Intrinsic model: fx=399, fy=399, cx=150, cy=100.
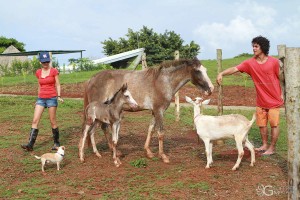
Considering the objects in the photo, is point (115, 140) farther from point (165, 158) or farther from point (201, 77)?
point (201, 77)

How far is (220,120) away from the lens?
7996 millimetres

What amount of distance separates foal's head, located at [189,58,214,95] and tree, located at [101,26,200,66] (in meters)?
29.9

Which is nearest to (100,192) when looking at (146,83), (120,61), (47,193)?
(47,193)

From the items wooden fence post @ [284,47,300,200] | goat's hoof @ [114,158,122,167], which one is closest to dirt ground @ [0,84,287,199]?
goat's hoof @ [114,158,122,167]

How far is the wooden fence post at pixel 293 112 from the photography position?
600cm

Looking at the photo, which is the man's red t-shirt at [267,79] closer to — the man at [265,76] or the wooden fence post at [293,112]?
the man at [265,76]

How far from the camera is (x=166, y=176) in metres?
7.67

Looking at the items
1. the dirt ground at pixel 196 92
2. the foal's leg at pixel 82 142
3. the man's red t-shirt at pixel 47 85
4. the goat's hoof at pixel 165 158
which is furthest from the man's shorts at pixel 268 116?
the dirt ground at pixel 196 92

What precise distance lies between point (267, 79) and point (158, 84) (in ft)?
8.07

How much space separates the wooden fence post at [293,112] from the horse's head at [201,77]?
305 cm

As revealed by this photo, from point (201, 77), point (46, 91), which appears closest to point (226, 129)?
point (201, 77)

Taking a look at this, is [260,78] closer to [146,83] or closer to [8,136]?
[146,83]

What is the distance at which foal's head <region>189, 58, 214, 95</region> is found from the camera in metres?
9.11

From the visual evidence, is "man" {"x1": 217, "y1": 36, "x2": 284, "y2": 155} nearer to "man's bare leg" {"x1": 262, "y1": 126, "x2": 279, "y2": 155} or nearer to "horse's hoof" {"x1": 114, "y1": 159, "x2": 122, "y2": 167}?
"man's bare leg" {"x1": 262, "y1": 126, "x2": 279, "y2": 155}
